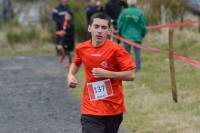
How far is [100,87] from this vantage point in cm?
674

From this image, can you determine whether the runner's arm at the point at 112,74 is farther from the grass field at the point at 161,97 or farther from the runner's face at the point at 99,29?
the grass field at the point at 161,97

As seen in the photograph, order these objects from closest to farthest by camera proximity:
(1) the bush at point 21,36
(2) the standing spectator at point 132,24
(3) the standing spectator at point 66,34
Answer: (2) the standing spectator at point 132,24, (3) the standing spectator at point 66,34, (1) the bush at point 21,36

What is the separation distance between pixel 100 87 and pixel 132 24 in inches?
347

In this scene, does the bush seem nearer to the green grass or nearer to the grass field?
the grass field

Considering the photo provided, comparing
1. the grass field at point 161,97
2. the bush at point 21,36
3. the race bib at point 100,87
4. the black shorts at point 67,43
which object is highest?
the race bib at point 100,87

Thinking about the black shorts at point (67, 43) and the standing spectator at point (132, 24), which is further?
the black shorts at point (67, 43)

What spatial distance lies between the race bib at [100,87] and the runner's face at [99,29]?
0.41 meters

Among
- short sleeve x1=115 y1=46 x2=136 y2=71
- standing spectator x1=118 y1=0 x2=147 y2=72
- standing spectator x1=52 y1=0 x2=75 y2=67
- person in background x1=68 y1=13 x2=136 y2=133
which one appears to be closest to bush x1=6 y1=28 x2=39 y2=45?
standing spectator x1=52 y1=0 x2=75 y2=67

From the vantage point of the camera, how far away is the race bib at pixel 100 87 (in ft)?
22.1

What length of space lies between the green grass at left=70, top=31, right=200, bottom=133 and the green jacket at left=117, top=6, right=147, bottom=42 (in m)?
0.86

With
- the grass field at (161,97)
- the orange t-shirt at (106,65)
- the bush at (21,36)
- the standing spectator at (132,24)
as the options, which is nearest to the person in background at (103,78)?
the orange t-shirt at (106,65)

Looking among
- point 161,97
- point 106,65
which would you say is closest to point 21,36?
point 161,97

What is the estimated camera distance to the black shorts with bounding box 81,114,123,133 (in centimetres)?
671

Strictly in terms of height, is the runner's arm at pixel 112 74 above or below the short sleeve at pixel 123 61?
below
